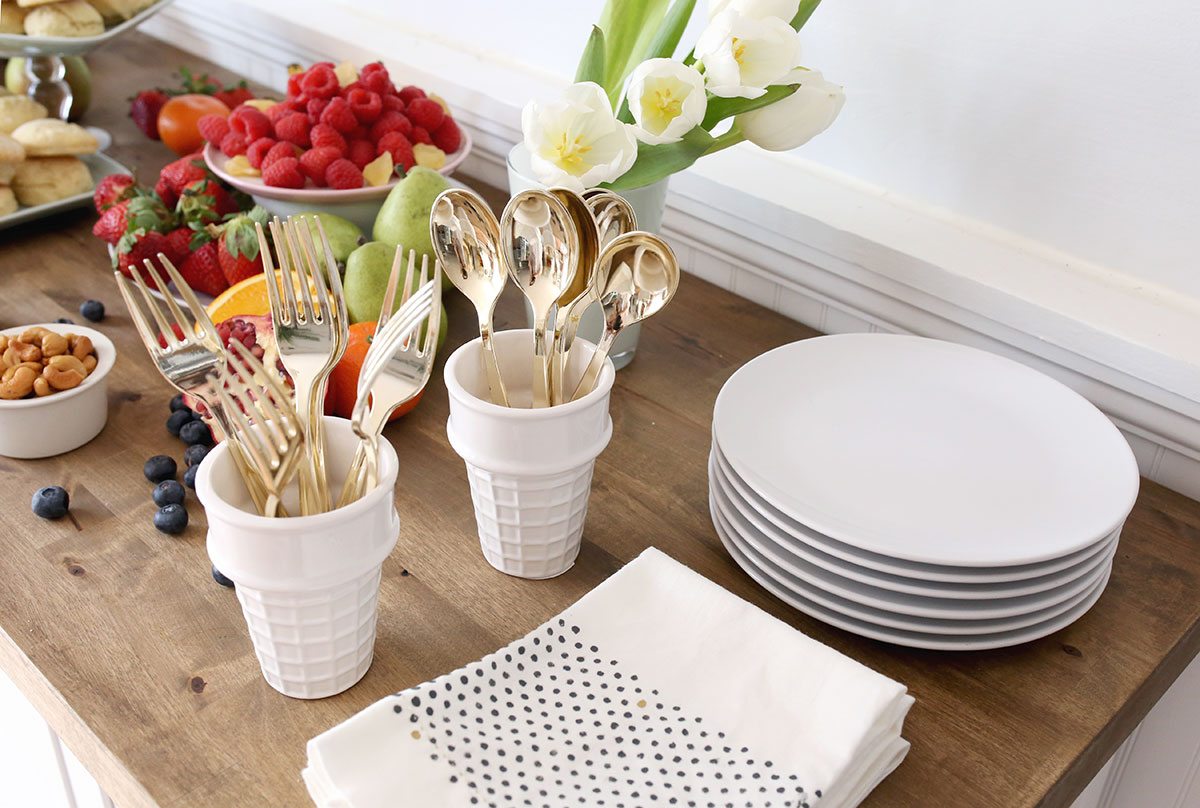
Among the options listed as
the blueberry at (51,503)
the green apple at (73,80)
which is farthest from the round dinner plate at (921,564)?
the green apple at (73,80)

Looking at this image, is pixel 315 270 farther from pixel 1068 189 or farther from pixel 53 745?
pixel 1068 189

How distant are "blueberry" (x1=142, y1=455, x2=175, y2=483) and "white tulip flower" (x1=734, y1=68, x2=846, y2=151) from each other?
1.61 ft

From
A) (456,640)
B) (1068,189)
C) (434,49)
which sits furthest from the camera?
(434,49)

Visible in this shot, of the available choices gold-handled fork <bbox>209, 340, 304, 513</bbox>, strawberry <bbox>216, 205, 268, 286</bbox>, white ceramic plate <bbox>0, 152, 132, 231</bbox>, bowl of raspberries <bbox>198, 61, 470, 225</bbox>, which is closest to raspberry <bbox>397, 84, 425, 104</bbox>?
bowl of raspberries <bbox>198, 61, 470, 225</bbox>

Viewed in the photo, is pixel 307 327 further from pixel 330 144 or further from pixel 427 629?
pixel 330 144

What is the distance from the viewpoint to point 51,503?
75cm

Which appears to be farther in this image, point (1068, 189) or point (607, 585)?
point (1068, 189)

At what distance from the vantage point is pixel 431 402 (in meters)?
0.91

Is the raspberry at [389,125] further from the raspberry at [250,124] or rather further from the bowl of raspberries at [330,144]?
the raspberry at [250,124]

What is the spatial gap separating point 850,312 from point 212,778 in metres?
0.67

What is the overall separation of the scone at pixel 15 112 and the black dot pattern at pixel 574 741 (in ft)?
3.04

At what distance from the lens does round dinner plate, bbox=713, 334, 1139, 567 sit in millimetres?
654

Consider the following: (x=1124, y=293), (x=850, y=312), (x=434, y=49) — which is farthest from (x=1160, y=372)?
(x=434, y=49)

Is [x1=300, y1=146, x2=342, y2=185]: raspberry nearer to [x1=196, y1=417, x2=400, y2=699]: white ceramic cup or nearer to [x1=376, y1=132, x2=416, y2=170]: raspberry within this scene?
[x1=376, y1=132, x2=416, y2=170]: raspberry
